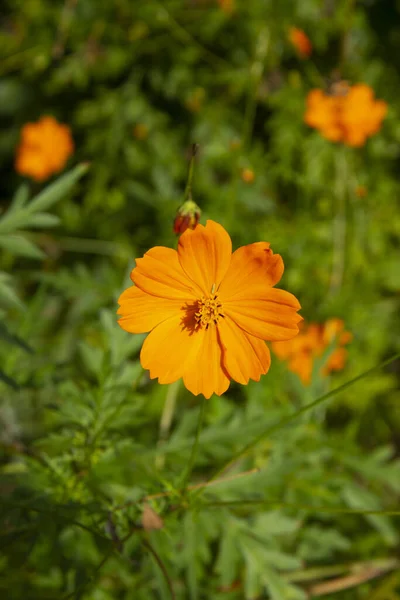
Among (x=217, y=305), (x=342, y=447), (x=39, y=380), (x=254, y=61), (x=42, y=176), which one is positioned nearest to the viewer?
(x=217, y=305)

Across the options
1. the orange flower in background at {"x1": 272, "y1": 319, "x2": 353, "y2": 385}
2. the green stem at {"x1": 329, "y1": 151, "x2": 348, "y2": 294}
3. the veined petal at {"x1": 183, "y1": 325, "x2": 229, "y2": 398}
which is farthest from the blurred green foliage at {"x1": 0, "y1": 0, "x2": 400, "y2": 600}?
the veined petal at {"x1": 183, "y1": 325, "x2": 229, "y2": 398}

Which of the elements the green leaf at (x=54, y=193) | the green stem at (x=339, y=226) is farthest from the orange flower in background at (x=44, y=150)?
the green stem at (x=339, y=226)

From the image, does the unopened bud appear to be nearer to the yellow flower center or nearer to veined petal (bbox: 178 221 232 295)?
veined petal (bbox: 178 221 232 295)

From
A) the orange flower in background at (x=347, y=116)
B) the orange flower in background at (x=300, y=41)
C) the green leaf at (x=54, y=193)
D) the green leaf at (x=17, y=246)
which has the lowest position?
the green leaf at (x=17, y=246)

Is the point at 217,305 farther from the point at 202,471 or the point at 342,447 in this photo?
the point at 202,471

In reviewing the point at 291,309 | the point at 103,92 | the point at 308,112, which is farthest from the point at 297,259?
the point at 291,309

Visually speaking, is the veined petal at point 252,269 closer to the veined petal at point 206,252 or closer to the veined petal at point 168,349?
the veined petal at point 206,252
